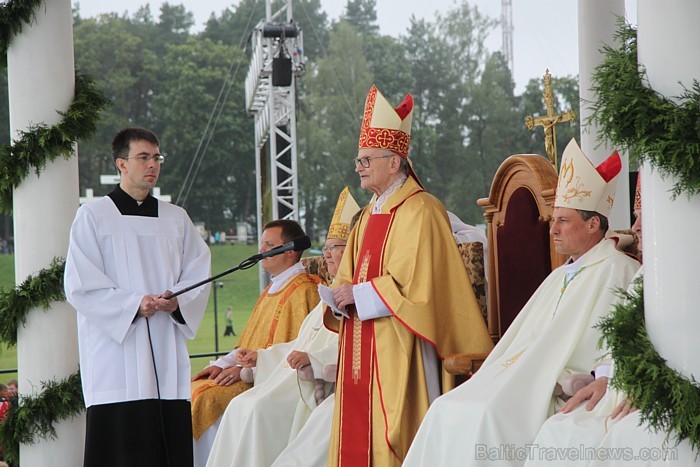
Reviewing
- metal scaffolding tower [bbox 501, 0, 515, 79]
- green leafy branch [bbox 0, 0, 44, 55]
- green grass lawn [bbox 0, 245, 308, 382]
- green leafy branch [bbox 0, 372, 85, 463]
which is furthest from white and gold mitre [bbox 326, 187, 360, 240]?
metal scaffolding tower [bbox 501, 0, 515, 79]

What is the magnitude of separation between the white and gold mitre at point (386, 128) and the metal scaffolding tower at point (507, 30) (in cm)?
2288

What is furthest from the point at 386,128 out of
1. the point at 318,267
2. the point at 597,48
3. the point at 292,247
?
the point at 597,48

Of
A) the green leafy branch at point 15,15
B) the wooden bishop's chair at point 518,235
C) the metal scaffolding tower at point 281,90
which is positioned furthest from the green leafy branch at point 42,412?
the metal scaffolding tower at point 281,90

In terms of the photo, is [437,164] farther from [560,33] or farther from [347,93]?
[560,33]

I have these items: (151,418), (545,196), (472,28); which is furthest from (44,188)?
(472,28)

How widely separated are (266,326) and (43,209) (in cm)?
184

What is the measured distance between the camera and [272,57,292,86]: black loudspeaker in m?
11.4

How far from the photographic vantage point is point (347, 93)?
28156 millimetres

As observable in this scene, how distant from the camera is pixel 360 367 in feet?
14.0

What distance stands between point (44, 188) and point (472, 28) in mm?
25799

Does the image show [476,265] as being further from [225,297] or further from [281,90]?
[225,297]

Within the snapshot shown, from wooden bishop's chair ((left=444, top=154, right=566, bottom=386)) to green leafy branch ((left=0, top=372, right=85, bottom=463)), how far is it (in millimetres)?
2155

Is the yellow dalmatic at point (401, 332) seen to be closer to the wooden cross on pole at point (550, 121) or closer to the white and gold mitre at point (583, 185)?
the white and gold mitre at point (583, 185)

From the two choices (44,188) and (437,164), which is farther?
(437,164)
